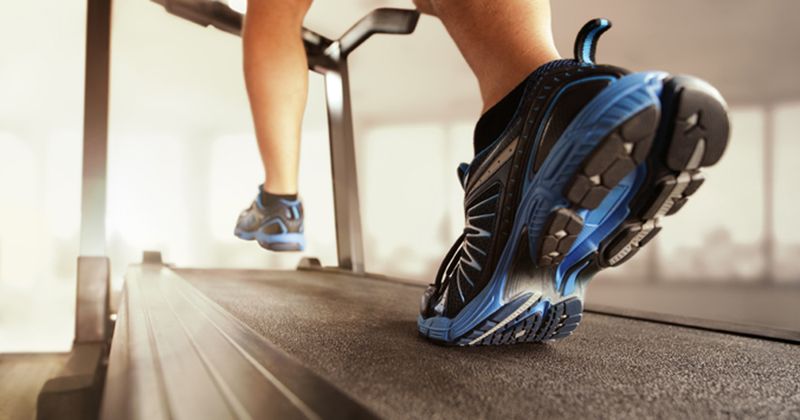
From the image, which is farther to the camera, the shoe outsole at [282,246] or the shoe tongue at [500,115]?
the shoe outsole at [282,246]

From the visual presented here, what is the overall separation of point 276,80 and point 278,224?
419 millimetres

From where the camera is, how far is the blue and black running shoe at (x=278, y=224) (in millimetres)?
1545

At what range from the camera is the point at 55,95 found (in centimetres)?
296

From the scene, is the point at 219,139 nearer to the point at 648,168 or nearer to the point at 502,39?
the point at 502,39

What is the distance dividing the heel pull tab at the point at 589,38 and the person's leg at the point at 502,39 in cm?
6

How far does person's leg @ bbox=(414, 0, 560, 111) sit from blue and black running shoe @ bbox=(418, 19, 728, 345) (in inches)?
2.4

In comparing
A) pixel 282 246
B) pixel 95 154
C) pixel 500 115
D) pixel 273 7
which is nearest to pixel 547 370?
pixel 500 115

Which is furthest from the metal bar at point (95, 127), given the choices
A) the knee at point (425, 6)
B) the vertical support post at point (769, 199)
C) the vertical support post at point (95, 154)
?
the vertical support post at point (769, 199)

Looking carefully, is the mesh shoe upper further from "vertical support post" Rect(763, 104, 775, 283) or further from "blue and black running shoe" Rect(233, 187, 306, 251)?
"vertical support post" Rect(763, 104, 775, 283)

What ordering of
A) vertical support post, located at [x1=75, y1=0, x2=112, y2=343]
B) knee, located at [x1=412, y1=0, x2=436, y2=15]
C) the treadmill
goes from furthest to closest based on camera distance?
vertical support post, located at [x1=75, y1=0, x2=112, y2=343]
knee, located at [x1=412, y1=0, x2=436, y2=15]
the treadmill

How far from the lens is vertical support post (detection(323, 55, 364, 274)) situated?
262 cm

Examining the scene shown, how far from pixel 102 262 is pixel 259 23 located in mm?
940

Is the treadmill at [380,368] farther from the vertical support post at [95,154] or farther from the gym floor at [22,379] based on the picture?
the gym floor at [22,379]

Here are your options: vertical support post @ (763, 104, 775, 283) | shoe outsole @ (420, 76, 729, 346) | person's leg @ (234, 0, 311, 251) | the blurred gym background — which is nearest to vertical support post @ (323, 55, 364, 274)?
the blurred gym background
